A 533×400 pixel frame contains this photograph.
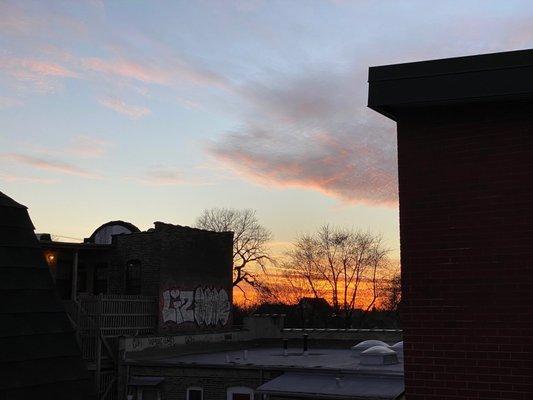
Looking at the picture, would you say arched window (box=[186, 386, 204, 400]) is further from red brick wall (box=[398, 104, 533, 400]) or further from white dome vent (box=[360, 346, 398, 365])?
red brick wall (box=[398, 104, 533, 400])

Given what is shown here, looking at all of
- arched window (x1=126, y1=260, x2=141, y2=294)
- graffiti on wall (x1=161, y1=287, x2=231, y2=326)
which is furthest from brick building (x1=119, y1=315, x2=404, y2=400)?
arched window (x1=126, y1=260, x2=141, y2=294)

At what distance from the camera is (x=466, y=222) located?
22.0 ft

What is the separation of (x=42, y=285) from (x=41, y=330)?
1.90ft

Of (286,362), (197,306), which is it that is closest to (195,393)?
(286,362)

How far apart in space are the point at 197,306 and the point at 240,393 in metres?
10.8

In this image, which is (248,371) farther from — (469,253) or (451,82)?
(451,82)

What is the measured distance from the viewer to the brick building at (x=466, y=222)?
6391 mm

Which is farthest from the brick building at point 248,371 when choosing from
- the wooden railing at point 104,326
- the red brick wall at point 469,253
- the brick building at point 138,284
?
the red brick wall at point 469,253

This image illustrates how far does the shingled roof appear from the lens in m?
6.31

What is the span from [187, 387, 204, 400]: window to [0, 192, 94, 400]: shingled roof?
1659cm

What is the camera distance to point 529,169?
6492 millimetres

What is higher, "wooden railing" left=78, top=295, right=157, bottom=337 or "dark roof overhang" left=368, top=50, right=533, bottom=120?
"dark roof overhang" left=368, top=50, right=533, bottom=120

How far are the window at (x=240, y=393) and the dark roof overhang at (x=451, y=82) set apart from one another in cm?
1708

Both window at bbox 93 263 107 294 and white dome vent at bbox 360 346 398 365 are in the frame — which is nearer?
white dome vent at bbox 360 346 398 365
